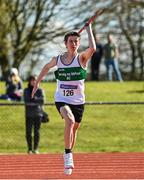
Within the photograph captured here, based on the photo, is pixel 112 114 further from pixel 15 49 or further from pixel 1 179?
pixel 15 49

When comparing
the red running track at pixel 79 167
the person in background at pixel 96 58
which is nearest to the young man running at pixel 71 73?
the red running track at pixel 79 167

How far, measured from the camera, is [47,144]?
17844mm

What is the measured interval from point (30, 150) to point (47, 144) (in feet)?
6.81

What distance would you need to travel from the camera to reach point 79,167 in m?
11.9

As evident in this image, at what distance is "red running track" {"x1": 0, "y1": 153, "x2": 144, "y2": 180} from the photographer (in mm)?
10414

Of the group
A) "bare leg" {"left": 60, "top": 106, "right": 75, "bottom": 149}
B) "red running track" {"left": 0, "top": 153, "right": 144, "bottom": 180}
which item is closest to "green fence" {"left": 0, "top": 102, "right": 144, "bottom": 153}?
"red running track" {"left": 0, "top": 153, "right": 144, "bottom": 180}

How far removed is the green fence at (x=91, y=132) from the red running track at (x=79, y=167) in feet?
8.01

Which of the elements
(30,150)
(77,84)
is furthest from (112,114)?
(77,84)

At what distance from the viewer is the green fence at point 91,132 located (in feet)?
54.3

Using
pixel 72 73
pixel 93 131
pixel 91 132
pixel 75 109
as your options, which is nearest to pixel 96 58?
pixel 93 131

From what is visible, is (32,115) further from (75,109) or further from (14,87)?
(75,109)

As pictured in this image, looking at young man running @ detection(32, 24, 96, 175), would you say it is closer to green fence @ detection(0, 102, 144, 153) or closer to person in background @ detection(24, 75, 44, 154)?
person in background @ detection(24, 75, 44, 154)

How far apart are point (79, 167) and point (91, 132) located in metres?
6.12

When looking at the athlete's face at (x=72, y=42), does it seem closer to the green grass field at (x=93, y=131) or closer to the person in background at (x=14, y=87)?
the green grass field at (x=93, y=131)
